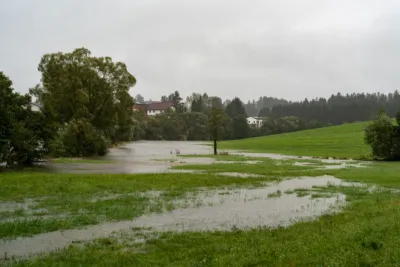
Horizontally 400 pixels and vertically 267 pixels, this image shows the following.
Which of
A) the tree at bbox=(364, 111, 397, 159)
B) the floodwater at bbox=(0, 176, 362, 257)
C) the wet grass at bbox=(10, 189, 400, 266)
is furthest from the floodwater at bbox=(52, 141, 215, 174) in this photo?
the wet grass at bbox=(10, 189, 400, 266)

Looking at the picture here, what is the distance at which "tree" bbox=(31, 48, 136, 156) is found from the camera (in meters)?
65.6

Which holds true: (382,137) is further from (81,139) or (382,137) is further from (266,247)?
(266,247)

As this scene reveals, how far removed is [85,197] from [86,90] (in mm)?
50409

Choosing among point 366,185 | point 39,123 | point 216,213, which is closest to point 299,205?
point 216,213

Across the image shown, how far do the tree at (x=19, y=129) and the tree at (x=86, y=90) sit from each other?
20.6 metres

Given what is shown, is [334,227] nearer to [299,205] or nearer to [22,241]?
[299,205]

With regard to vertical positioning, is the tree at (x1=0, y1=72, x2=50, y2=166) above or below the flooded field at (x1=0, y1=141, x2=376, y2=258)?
above

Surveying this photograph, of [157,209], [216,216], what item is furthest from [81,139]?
[216,216]

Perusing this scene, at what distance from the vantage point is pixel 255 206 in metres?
19.7

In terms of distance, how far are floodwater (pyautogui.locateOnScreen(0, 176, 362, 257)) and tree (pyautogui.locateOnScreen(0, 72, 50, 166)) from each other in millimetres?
21629

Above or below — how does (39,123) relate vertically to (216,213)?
above

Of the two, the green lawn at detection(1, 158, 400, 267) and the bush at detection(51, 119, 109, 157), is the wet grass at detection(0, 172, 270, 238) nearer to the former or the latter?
the green lawn at detection(1, 158, 400, 267)

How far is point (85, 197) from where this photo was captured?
21.0m

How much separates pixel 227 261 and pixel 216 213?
25.6ft
